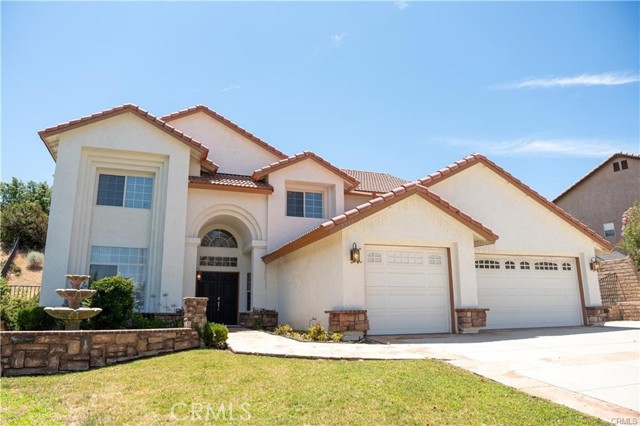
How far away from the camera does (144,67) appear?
1234cm

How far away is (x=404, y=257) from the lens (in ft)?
42.5

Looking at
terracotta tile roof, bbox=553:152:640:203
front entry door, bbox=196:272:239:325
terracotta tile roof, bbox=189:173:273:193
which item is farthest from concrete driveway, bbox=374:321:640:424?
terracotta tile roof, bbox=553:152:640:203

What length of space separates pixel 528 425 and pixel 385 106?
41.0 ft

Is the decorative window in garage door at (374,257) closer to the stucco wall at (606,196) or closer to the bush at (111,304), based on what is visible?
the bush at (111,304)

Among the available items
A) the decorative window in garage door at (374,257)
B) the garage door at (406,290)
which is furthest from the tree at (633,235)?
the decorative window in garage door at (374,257)

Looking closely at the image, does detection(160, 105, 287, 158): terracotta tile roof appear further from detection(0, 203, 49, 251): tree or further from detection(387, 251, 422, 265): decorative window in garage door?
detection(0, 203, 49, 251): tree

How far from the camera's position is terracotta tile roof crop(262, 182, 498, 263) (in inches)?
462

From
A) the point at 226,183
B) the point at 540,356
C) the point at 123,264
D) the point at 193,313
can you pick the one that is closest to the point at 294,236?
the point at 226,183

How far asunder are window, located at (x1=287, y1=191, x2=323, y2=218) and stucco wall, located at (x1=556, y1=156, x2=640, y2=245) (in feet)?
88.1

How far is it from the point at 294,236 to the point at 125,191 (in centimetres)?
693

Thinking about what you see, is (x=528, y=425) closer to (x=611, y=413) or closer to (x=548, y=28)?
(x=611, y=413)

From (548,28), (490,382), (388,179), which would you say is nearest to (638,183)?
(388,179)

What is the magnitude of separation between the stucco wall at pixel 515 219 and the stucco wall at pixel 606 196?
19838 millimetres

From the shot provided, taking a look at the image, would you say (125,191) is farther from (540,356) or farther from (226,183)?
(540,356)
